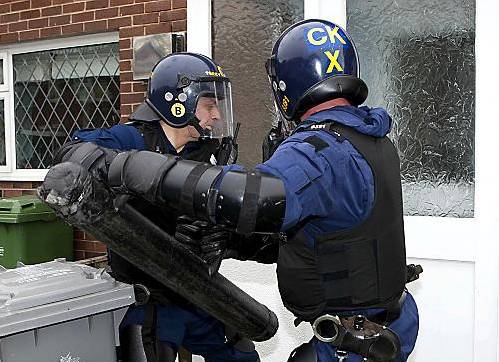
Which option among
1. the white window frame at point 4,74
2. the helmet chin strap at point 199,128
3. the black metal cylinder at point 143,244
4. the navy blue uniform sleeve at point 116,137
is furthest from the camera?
the white window frame at point 4,74

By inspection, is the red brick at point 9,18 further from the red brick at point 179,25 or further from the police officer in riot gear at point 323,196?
the police officer in riot gear at point 323,196

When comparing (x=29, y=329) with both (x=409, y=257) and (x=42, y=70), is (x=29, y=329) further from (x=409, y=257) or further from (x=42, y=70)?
(x=42, y=70)

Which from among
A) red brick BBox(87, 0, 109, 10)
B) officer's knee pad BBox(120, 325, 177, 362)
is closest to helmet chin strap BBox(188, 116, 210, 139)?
officer's knee pad BBox(120, 325, 177, 362)

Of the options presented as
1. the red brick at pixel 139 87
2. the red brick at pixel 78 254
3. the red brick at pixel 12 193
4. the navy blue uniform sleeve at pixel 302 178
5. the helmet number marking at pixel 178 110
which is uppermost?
the red brick at pixel 139 87

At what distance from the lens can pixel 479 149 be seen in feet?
11.3

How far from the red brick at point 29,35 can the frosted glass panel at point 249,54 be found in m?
1.94

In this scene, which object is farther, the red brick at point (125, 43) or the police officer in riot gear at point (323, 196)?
the red brick at point (125, 43)

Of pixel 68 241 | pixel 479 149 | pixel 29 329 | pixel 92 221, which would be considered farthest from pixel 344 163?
pixel 68 241

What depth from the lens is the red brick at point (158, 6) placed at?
468 cm

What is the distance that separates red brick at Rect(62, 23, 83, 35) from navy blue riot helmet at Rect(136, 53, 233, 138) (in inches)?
99.7

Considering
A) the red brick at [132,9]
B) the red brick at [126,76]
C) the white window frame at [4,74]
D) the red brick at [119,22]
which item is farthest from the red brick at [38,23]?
the red brick at [126,76]

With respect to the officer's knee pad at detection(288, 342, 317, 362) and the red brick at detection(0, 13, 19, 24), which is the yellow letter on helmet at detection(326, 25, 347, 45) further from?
the red brick at detection(0, 13, 19, 24)

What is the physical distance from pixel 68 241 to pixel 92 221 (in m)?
3.54

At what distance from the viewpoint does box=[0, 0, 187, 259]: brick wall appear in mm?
4727
